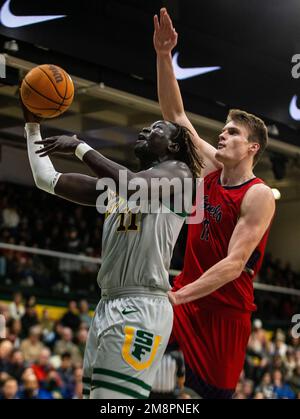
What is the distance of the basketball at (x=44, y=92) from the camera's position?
14.8 feet

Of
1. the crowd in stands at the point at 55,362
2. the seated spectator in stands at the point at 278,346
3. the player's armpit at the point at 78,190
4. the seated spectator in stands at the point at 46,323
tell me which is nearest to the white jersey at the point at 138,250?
the player's armpit at the point at 78,190

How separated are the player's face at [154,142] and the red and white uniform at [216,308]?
2.41 feet

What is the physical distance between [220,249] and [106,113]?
1098 cm

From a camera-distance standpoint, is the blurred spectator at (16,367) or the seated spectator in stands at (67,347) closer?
the blurred spectator at (16,367)

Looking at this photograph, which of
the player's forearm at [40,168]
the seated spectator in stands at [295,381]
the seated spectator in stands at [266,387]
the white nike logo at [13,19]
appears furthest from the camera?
the seated spectator in stands at [295,381]

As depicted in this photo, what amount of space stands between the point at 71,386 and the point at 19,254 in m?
3.02

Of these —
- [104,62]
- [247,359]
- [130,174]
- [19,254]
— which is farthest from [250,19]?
[130,174]

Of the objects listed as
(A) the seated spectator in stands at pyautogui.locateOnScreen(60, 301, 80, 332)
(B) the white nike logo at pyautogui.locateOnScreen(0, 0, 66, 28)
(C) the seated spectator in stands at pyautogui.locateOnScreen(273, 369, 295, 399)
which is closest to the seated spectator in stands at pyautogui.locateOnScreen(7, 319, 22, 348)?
(A) the seated spectator in stands at pyautogui.locateOnScreen(60, 301, 80, 332)

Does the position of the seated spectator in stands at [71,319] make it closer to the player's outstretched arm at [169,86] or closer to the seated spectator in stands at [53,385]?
the seated spectator in stands at [53,385]

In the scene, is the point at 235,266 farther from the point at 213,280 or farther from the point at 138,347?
the point at 138,347

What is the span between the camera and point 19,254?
44.4 feet

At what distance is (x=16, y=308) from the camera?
12.4 meters

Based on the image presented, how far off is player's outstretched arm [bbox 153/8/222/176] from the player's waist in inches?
53.6
